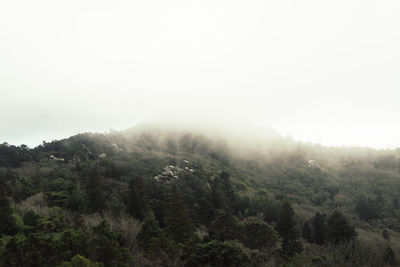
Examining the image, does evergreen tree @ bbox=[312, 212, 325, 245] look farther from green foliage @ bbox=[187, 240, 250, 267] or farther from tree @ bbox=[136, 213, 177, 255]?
tree @ bbox=[136, 213, 177, 255]

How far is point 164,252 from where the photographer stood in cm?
2817

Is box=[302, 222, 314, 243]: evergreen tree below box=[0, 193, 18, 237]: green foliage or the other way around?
below

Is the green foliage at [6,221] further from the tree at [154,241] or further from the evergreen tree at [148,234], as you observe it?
the evergreen tree at [148,234]

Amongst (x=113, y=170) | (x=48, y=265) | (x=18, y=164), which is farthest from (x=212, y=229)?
(x=18, y=164)

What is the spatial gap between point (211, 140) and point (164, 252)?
524ft

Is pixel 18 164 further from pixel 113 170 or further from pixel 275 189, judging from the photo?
pixel 275 189

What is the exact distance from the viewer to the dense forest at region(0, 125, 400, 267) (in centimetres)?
2575

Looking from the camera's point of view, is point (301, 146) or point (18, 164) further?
point (301, 146)

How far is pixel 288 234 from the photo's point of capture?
43.6 meters

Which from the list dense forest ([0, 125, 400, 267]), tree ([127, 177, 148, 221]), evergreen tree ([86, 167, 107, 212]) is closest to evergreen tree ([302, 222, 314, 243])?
dense forest ([0, 125, 400, 267])

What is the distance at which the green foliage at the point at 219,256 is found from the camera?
24.8 metres

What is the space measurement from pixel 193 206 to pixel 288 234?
27109mm

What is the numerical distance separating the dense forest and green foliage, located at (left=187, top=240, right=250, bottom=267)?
0.31 ft

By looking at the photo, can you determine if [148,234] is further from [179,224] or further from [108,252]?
[179,224]
